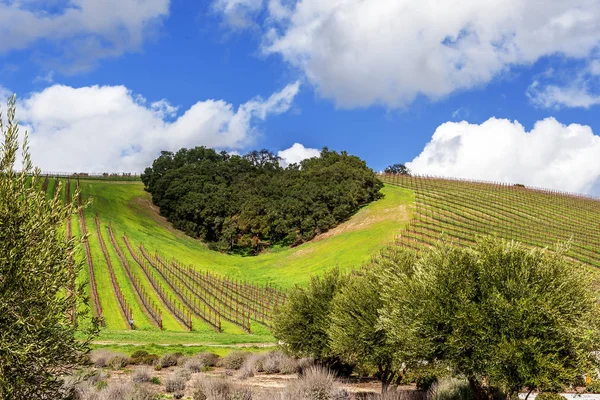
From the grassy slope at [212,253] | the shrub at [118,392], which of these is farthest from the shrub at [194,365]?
the grassy slope at [212,253]

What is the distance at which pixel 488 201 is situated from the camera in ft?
443

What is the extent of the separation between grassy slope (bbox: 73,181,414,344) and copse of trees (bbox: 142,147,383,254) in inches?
201

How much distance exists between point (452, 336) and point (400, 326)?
244 centimetres

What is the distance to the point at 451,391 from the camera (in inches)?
1009

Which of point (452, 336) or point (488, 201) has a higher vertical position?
point (488, 201)

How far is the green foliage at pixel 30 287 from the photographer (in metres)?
13.2

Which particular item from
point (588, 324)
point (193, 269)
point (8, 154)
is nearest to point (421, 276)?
point (588, 324)

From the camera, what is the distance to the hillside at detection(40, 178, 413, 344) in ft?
217

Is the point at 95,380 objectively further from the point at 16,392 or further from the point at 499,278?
the point at 499,278

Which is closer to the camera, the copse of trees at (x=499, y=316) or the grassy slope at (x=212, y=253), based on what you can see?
the copse of trees at (x=499, y=316)

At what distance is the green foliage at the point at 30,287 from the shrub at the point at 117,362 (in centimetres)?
2632

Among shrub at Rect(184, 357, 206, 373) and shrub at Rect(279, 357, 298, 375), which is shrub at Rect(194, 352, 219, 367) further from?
shrub at Rect(279, 357, 298, 375)

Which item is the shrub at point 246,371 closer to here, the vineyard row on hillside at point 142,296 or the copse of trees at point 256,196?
the vineyard row on hillside at point 142,296

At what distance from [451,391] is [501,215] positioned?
343ft
